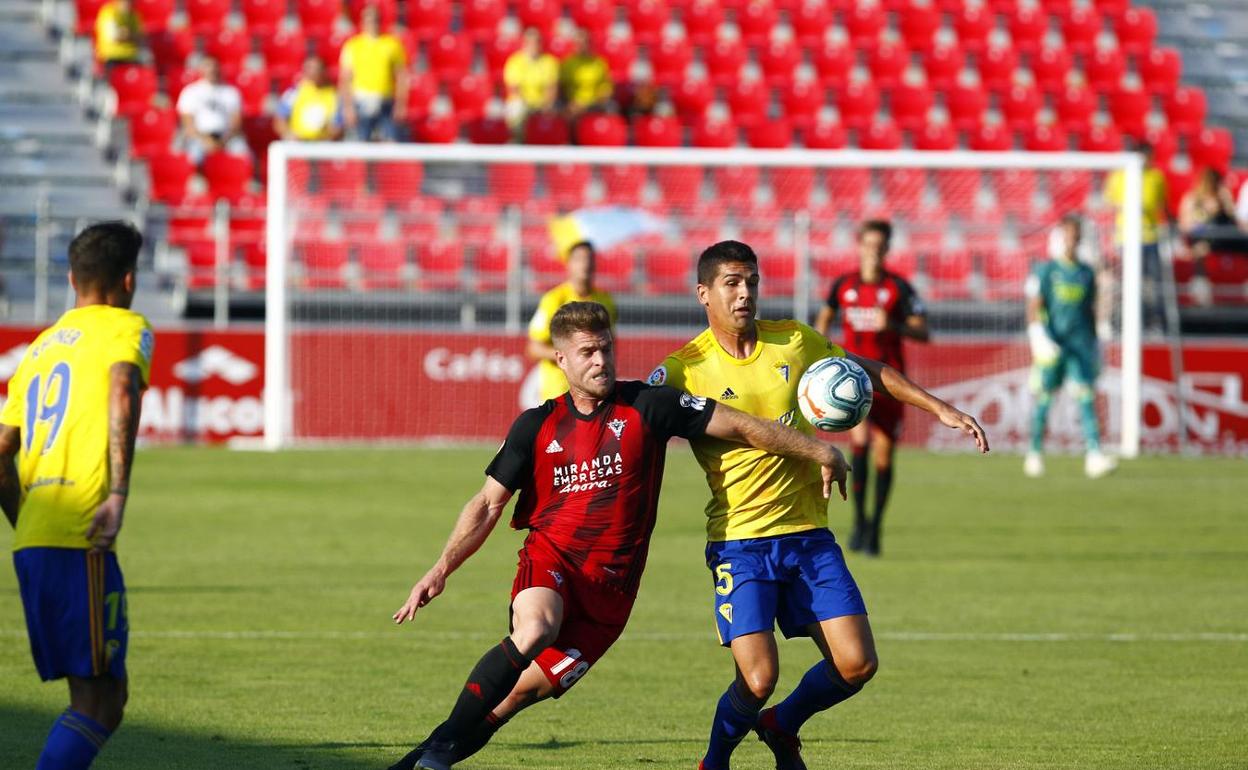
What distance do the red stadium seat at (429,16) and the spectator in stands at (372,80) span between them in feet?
11.1

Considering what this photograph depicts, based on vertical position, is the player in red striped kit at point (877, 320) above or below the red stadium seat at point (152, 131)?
below

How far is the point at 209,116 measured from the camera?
24.0m

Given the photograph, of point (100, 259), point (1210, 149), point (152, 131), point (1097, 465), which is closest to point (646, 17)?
point (152, 131)

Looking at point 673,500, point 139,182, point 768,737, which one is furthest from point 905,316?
point 139,182

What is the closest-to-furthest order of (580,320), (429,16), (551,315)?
1. (580,320)
2. (551,315)
3. (429,16)

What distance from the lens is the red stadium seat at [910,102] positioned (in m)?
27.7

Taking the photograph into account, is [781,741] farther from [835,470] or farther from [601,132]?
[601,132]

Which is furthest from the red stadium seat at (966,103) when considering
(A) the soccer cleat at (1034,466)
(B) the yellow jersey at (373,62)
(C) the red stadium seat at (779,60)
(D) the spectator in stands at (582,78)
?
(A) the soccer cleat at (1034,466)

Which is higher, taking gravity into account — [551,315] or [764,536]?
[551,315]

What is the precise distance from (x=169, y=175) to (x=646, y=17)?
7.74 meters

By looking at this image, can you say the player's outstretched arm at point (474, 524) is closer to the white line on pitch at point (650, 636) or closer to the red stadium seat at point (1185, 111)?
the white line on pitch at point (650, 636)

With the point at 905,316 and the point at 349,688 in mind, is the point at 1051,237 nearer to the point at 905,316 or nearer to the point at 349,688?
the point at 905,316

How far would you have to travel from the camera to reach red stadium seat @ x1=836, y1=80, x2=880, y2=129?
27.4 metres

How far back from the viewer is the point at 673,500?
17.5 m
